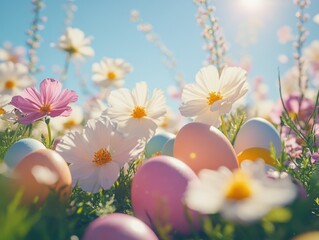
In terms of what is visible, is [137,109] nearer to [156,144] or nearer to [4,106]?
[156,144]

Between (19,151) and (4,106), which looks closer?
(19,151)

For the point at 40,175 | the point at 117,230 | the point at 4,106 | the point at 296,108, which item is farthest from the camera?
the point at 296,108

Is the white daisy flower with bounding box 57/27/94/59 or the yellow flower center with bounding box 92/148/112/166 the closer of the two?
the yellow flower center with bounding box 92/148/112/166

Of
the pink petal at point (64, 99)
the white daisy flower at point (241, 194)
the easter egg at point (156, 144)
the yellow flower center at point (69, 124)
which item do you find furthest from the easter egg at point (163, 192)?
the yellow flower center at point (69, 124)

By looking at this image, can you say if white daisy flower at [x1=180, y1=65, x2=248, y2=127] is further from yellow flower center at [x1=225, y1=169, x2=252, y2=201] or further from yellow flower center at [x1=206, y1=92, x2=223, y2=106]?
yellow flower center at [x1=225, y1=169, x2=252, y2=201]

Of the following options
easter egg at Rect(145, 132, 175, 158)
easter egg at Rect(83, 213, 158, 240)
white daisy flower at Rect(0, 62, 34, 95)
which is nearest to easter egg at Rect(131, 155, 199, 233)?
easter egg at Rect(83, 213, 158, 240)

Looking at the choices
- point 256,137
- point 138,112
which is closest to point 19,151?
point 138,112
